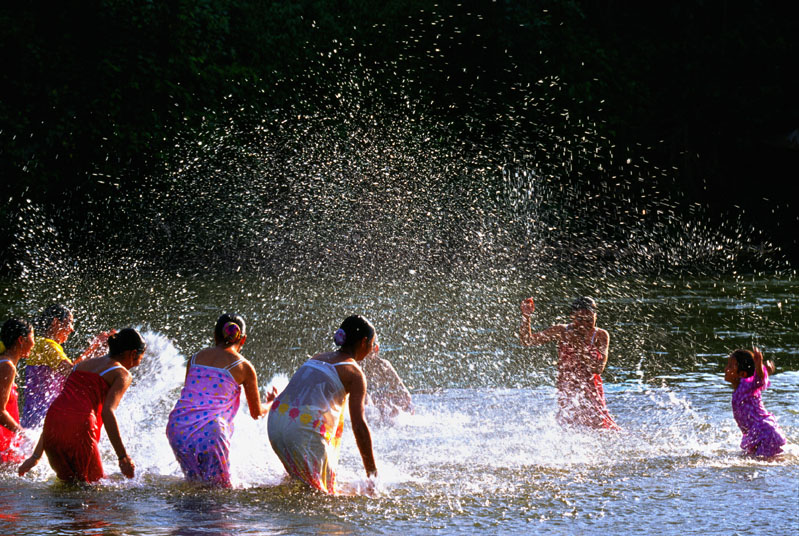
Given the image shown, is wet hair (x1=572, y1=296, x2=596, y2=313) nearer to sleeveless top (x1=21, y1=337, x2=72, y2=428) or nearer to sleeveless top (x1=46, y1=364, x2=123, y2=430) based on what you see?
sleeveless top (x1=46, y1=364, x2=123, y2=430)

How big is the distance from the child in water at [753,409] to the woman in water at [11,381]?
585cm

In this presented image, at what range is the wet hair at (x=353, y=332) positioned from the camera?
7152mm

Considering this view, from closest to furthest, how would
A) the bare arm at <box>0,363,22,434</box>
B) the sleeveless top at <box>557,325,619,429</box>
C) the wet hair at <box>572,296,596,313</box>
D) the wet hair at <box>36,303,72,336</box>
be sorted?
the bare arm at <box>0,363,22,434</box>
the wet hair at <box>36,303,72,336</box>
the sleeveless top at <box>557,325,619,429</box>
the wet hair at <box>572,296,596,313</box>

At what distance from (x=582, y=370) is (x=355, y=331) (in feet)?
12.4

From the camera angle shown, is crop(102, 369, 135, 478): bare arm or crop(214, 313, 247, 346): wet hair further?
crop(214, 313, 247, 346): wet hair

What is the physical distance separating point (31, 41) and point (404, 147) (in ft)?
38.7

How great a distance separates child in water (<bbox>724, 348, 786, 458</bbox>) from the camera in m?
8.95

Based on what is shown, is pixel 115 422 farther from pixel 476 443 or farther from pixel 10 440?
pixel 476 443

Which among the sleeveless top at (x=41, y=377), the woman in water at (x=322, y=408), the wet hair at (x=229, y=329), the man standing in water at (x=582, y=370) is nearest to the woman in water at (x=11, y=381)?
the sleeveless top at (x=41, y=377)

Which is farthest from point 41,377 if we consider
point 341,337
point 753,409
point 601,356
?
point 753,409

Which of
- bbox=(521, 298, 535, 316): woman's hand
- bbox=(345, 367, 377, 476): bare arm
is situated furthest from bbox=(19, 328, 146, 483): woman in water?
bbox=(521, 298, 535, 316): woman's hand

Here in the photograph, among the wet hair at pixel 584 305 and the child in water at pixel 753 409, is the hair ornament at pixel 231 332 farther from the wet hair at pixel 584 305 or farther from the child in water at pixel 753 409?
the child in water at pixel 753 409

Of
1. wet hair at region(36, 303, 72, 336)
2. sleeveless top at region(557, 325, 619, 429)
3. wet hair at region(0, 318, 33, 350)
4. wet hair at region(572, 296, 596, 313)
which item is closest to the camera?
wet hair at region(0, 318, 33, 350)

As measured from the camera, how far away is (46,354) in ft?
29.3
